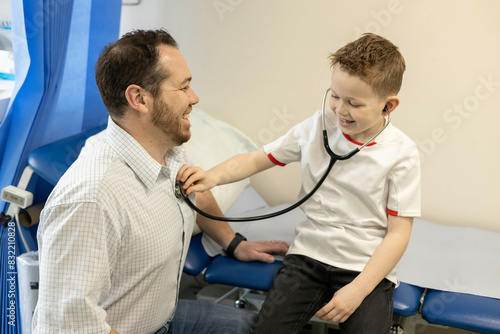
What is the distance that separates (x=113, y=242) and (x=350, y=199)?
2.18 feet

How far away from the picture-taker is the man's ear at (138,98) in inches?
46.9

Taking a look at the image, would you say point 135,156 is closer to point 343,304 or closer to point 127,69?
point 127,69

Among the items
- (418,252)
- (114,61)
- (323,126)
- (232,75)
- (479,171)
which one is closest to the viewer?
(114,61)

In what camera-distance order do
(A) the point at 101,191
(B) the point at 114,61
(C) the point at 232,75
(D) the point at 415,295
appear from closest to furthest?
(A) the point at 101,191 → (B) the point at 114,61 → (D) the point at 415,295 → (C) the point at 232,75

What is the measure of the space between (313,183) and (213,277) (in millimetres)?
457

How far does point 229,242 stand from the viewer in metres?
1.66

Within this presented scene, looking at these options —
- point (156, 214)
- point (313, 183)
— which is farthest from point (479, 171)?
point (156, 214)

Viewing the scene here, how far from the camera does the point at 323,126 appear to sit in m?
1.37

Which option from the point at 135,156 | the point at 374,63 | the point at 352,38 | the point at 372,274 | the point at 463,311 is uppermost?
the point at 352,38

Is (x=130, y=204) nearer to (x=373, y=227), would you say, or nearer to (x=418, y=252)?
(x=373, y=227)

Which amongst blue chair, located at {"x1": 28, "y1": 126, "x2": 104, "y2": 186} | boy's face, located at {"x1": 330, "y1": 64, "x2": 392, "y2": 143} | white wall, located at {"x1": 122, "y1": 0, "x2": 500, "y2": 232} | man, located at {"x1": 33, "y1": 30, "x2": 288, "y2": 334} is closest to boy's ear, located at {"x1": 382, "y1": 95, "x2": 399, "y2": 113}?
boy's face, located at {"x1": 330, "y1": 64, "x2": 392, "y2": 143}

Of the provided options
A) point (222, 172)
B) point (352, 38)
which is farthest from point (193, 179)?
point (352, 38)

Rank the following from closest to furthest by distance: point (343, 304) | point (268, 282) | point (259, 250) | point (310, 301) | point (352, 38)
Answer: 1. point (343, 304)
2. point (310, 301)
3. point (268, 282)
4. point (259, 250)
5. point (352, 38)

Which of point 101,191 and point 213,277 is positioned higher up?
point 101,191
